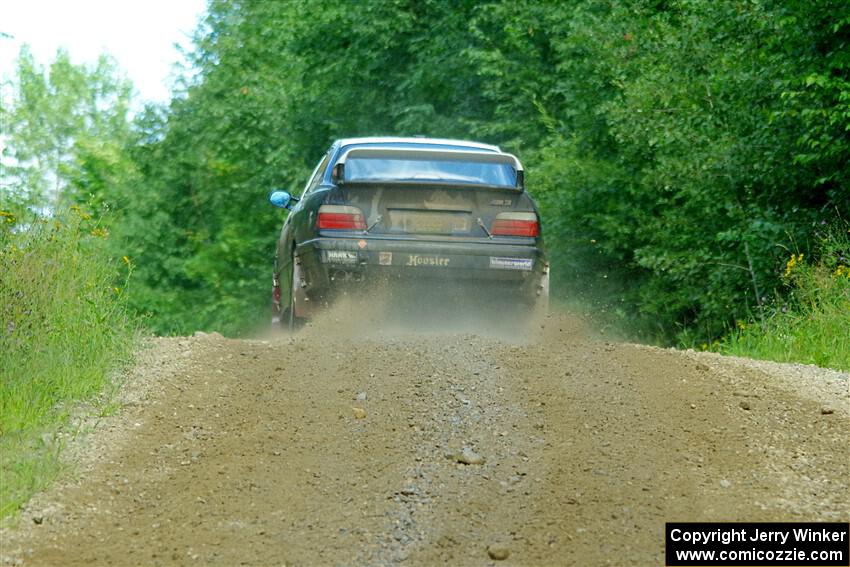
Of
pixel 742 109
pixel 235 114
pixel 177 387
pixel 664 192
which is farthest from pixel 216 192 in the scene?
pixel 177 387

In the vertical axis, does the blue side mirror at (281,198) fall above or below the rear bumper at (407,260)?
above

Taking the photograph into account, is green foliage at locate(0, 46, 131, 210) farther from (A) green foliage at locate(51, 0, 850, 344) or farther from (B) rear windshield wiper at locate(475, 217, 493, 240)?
(B) rear windshield wiper at locate(475, 217, 493, 240)

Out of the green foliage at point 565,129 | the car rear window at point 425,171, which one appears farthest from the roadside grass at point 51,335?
the green foliage at point 565,129

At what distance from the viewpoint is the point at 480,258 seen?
1123 cm

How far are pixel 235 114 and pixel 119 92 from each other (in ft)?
207

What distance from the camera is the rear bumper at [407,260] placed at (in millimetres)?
11055

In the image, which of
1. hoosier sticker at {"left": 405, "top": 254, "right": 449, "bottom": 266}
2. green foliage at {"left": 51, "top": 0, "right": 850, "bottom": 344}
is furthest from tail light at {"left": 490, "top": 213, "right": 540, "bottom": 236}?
green foliage at {"left": 51, "top": 0, "right": 850, "bottom": 344}

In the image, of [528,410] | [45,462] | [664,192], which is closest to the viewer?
[45,462]

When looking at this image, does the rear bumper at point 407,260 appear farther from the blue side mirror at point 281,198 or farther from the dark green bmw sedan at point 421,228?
the blue side mirror at point 281,198

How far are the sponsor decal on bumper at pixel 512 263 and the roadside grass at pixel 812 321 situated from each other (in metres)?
2.44

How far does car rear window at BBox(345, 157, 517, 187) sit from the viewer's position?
442 inches

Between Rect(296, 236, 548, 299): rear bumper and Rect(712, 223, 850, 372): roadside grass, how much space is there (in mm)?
2658

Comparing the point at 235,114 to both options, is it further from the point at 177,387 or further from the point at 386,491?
the point at 386,491

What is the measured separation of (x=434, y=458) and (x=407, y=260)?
418 centimetres
